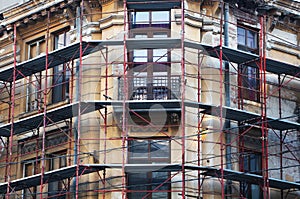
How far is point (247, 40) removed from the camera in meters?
37.3

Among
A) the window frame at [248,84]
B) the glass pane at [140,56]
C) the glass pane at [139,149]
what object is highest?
the glass pane at [140,56]

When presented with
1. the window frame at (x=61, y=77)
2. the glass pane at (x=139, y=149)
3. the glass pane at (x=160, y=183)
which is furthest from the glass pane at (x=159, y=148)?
the window frame at (x=61, y=77)

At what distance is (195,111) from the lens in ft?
113

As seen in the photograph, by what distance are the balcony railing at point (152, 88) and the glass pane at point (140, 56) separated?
96 centimetres

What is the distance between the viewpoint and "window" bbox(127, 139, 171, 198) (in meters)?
33.7

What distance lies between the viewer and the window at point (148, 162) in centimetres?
3366

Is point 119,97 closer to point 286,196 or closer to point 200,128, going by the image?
point 200,128

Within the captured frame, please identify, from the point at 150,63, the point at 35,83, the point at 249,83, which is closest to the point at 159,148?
the point at 150,63

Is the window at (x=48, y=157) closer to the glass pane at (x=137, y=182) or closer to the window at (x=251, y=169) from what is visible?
the glass pane at (x=137, y=182)

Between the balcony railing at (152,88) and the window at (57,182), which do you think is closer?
the balcony railing at (152,88)

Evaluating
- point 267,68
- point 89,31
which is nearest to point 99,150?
point 89,31

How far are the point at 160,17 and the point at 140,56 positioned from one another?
1.64m

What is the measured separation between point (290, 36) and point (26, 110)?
10.7 metres

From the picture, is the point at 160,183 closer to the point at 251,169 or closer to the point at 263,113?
the point at 251,169
